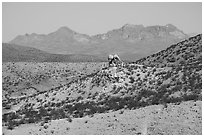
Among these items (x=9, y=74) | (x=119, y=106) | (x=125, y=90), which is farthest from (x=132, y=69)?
(x=9, y=74)

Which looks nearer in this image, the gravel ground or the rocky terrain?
the gravel ground

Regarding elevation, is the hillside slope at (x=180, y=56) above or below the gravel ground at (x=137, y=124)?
above

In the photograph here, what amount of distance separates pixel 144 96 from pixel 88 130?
9126mm

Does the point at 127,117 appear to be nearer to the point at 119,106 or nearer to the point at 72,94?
the point at 119,106

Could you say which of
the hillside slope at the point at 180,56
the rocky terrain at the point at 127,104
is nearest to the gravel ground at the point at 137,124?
the rocky terrain at the point at 127,104

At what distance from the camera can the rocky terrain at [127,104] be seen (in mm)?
17516

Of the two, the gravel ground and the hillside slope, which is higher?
the hillside slope

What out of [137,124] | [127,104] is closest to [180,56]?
[127,104]

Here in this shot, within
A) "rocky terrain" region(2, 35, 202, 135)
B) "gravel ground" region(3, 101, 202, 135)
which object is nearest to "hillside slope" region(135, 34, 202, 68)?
"rocky terrain" region(2, 35, 202, 135)

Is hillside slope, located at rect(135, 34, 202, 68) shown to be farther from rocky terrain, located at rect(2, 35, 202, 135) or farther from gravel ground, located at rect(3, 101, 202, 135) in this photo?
gravel ground, located at rect(3, 101, 202, 135)

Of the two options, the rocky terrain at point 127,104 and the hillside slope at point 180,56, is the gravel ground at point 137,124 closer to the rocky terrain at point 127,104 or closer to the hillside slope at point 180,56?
the rocky terrain at point 127,104

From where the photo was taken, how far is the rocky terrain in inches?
690

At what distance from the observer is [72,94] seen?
31.9m

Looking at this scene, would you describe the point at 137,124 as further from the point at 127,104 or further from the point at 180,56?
the point at 180,56
